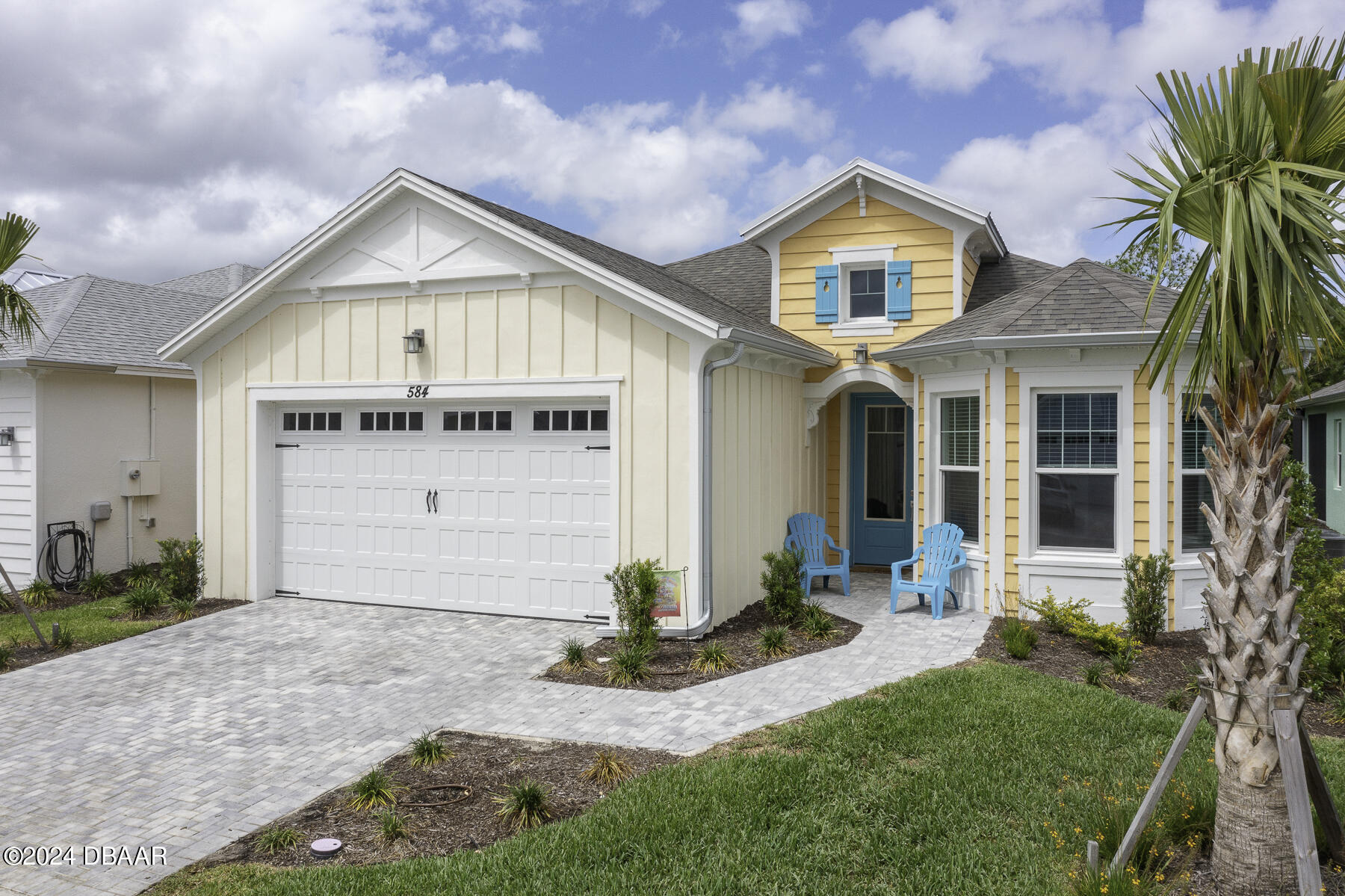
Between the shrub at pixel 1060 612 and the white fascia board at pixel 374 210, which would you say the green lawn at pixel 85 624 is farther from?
the shrub at pixel 1060 612

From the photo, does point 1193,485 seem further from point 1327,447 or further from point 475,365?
point 1327,447

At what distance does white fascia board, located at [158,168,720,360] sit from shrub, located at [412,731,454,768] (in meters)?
4.60

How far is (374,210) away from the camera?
32.5ft

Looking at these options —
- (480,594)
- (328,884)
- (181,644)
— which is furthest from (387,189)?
(328,884)

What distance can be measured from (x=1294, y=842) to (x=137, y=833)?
550 centimetres

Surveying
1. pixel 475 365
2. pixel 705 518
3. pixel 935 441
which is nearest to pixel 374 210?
pixel 475 365

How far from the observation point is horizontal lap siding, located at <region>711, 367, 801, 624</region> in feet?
29.8

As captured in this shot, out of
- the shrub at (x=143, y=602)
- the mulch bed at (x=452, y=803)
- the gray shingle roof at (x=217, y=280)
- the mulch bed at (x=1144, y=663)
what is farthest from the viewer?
the gray shingle roof at (x=217, y=280)

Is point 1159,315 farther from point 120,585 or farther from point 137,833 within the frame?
point 120,585

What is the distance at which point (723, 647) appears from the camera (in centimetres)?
831

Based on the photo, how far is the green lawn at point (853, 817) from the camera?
12.7ft

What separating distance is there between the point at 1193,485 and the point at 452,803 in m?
8.25

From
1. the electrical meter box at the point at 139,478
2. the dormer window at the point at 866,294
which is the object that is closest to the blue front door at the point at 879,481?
the dormer window at the point at 866,294

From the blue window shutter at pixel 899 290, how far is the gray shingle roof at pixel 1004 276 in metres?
0.96
